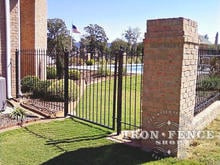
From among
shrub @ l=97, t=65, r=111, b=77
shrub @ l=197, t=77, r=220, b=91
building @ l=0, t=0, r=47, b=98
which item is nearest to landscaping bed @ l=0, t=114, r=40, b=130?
building @ l=0, t=0, r=47, b=98

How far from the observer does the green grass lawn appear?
14.1 ft

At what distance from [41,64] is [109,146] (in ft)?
24.7

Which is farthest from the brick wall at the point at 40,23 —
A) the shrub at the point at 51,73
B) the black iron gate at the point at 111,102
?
the black iron gate at the point at 111,102

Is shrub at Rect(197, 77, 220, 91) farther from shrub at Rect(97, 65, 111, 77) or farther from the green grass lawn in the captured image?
shrub at Rect(97, 65, 111, 77)

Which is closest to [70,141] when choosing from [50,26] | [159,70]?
[159,70]

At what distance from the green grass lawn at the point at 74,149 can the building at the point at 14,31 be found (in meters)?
3.28

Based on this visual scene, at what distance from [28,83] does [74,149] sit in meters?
5.89

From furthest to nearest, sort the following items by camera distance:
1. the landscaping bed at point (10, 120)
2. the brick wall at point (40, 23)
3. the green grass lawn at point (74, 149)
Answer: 1. the brick wall at point (40, 23)
2. the landscaping bed at point (10, 120)
3. the green grass lawn at point (74, 149)

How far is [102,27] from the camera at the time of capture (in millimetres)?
55312

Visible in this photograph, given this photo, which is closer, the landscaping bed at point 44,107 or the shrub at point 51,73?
the landscaping bed at point 44,107

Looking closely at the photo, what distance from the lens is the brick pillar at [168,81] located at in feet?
13.9

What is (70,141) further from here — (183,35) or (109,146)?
(183,35)

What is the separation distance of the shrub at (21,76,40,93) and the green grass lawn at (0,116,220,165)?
412 centimetres

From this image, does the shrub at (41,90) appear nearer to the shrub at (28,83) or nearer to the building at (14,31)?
the shrub at (28,83)
